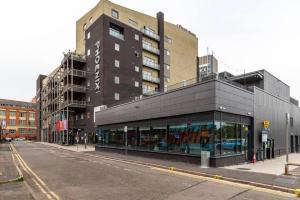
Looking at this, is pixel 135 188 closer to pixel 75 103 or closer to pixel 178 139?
pixel 178 139

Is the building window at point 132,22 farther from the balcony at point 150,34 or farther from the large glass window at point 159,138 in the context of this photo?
the large glass window at point 159,138

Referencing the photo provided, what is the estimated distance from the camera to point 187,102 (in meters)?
20.7

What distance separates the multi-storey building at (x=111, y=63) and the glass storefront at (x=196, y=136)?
21.4m

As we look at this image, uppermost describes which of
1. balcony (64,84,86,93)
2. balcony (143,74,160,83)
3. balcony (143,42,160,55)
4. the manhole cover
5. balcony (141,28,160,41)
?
balcony (141,28,160,41)

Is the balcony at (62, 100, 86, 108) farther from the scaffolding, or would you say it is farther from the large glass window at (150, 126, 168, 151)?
the large glass window at (150, 126, 168, 151)

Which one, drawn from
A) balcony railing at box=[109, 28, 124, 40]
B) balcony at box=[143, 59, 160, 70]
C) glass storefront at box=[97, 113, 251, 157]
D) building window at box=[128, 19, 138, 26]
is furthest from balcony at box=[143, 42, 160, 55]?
glass storefront at box=[97, 113, 251, 157]

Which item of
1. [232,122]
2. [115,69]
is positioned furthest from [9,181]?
[115,69]

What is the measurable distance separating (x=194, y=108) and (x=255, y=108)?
256 inches

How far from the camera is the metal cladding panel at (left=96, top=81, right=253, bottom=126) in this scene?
18.8m

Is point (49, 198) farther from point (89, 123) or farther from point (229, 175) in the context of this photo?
point (89, 123)

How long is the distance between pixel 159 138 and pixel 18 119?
113m

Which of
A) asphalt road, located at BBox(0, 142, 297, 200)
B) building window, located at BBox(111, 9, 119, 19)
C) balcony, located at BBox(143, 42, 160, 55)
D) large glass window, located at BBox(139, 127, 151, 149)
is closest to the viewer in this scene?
asphalt road, located at BBox(0, 142, 297, 200)

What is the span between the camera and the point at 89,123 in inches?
2056

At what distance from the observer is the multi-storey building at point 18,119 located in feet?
383
